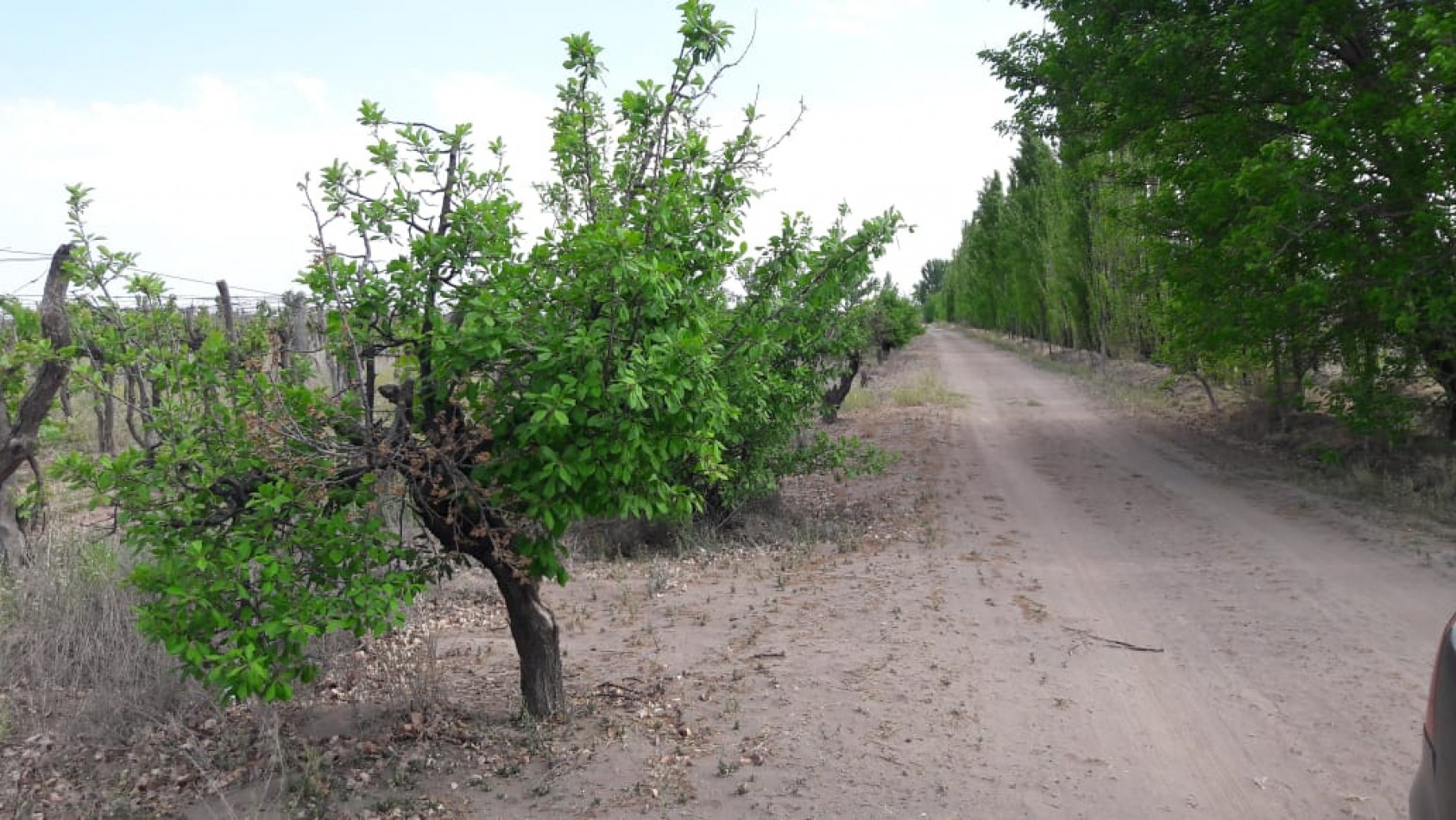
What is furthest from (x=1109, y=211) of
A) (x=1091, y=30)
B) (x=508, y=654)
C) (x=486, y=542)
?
(x=486, y=542)

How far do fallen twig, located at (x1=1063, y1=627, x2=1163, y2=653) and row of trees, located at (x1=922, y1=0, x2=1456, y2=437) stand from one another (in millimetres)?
5277

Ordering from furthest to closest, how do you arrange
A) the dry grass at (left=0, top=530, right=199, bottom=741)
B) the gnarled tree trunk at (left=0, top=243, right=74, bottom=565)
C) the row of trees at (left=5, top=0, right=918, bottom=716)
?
the gnarled tree trunk at (left=0, top=243, right=74, bottom=565), the dry grass at (left=0, top=530, right=199, bottom=741), the row of trees at (left=5, top=0, right=918, bottom=716)

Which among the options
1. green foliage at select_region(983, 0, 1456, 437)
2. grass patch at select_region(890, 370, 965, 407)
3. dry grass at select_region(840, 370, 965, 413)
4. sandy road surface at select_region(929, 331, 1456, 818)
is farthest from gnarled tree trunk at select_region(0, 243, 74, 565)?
grass patch at select_region(890, 370, 965, 407)

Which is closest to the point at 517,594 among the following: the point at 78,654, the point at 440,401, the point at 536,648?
the point at 536,648

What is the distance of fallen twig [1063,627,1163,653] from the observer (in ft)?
19.7

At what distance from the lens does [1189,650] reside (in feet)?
19.6

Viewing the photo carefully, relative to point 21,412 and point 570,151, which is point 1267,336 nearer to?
point 570,151

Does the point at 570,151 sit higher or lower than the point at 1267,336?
higher

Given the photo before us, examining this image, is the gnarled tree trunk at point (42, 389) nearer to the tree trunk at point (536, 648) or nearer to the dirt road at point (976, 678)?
the dirt road at point (976, 678)

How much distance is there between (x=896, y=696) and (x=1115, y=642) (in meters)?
1.79

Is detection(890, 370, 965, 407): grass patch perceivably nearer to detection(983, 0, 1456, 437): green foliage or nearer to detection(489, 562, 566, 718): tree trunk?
detection(983, 0, 1456, 437): green foliage

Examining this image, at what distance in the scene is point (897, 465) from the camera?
14.5 meters

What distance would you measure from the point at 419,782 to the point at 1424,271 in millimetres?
10165

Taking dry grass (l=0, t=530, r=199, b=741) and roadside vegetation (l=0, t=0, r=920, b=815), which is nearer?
roadside vegetation (l=0, t=0, r=920, b=815)
